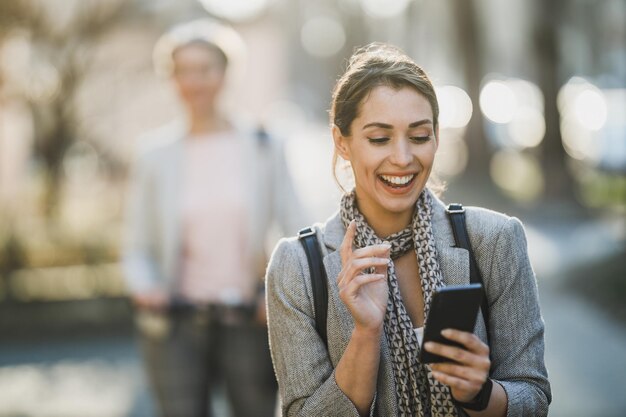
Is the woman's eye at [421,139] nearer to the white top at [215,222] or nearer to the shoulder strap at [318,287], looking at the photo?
the shoulder strap at [318,287]

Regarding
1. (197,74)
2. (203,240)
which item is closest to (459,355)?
(203,240)

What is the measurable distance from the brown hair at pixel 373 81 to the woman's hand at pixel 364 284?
428 mm

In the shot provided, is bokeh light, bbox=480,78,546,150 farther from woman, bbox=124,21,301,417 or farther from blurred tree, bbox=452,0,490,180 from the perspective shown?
woman, bbox=124,21,301,417

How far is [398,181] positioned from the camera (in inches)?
105

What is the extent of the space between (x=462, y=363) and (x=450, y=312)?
15 centimetres

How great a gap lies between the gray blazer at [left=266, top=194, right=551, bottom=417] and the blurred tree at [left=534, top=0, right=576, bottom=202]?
42.0ft

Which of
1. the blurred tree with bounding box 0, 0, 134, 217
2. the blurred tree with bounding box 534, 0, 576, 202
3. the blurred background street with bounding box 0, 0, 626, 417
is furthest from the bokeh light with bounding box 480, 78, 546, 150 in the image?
the blurred tree with bounding box 0, 0, 134, 217

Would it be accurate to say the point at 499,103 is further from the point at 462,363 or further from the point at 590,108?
the point at 462,363

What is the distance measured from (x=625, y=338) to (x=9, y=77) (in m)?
8.32

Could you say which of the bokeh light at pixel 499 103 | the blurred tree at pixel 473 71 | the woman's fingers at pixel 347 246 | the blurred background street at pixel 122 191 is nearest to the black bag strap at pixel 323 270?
the woman's fingers at pixel 347 246

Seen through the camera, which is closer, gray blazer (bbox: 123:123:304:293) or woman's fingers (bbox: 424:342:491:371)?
woman's fingers (bbox: 424:342:491:371)

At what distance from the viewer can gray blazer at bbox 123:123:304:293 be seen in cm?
416

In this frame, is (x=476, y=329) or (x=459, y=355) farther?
(x=476, y=329)

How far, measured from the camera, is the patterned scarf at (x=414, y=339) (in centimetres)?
254
